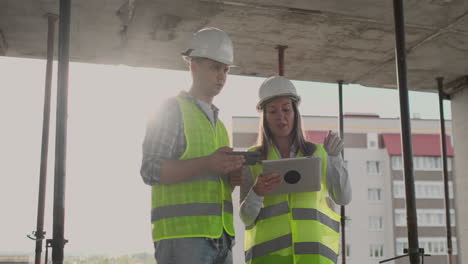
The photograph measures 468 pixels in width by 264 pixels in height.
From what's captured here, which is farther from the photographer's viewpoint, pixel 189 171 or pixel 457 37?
pixel 457 37

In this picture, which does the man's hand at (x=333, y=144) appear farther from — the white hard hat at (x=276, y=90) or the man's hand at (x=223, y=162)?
the man's hand at (x=223, y=162)

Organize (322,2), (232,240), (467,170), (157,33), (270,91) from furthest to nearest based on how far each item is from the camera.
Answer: (467,170) → (157,33) → (322,2) → (270,91) → (232,240)

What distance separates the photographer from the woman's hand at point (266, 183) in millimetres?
2736

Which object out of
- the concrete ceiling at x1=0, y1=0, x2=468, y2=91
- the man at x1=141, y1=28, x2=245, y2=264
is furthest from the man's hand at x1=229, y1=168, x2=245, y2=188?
the concrete ceiling at x1=0, y1=0, x2=468, y2=91

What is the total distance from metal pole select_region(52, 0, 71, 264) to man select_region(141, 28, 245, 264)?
886mm

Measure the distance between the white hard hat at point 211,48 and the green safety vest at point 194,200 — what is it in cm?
24

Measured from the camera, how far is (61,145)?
3033 millimetres

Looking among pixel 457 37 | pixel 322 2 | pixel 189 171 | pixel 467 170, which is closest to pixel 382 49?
pixel 457 37

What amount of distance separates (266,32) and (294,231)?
435 cm

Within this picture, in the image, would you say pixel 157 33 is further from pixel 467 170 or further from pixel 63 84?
pixel 467 170

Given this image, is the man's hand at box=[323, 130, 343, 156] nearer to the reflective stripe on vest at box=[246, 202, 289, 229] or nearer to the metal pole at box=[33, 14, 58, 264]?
the reflective stripe on vest at box=[246, 202, 289, 229]

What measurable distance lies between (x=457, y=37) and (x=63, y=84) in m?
5.62

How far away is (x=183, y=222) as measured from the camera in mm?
2230

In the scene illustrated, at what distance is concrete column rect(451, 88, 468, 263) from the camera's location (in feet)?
28.9
